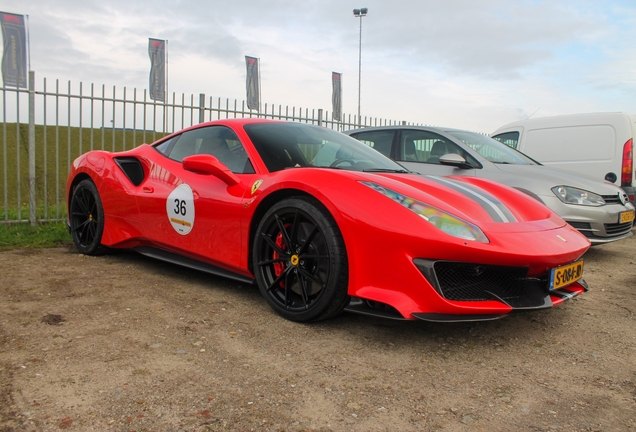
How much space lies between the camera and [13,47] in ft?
24.5

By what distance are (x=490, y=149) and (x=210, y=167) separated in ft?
12.6

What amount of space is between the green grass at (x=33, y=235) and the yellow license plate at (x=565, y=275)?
4867mm

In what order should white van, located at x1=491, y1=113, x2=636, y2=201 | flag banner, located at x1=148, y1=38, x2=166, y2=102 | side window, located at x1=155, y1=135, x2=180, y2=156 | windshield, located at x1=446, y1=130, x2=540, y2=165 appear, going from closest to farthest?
side window, located at x1=155, y1=135, x2=180, y2=156
windshield, located at x1=446, y1=130, x2=540, y2=165
white van, located at x1=491, y1=113, x2=636, y2=201
flag banner, located at x1=148, y1=38, x2=166, y2=102

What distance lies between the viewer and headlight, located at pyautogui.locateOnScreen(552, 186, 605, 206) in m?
5.21

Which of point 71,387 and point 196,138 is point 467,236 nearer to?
point 71,387

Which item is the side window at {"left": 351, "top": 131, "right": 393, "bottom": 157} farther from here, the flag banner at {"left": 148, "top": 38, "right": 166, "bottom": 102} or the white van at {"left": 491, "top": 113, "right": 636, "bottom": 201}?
the flag banner at {"left": 148, "top": 38, "right": 166, "bottom": 102}

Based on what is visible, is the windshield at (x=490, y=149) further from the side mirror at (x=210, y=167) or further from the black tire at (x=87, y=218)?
the black tire at (x=87, y=218)

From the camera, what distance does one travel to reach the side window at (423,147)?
20.0ft

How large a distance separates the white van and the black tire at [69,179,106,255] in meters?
5.71

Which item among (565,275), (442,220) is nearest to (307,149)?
(442,220)

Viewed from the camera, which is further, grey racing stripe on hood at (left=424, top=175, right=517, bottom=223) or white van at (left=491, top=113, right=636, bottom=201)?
white van at (left=491, top=113, right=636, bottom=201)

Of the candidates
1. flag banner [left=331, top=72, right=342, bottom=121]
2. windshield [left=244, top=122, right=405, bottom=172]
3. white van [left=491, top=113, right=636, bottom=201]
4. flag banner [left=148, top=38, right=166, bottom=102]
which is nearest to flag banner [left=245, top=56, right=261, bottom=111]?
flag banner [left=148, top=38, right=166, bottom=102]

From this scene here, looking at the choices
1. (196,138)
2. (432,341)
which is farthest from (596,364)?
(196,138)

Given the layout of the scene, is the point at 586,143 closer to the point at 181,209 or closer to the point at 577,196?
the point at 577,196
